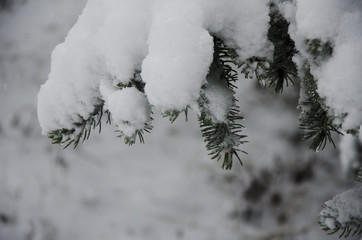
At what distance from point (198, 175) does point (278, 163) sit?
0.67 m

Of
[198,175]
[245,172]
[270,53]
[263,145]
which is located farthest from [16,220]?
[270,53]

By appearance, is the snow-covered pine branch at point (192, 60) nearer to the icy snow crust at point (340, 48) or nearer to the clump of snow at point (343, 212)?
the icy snow crust at point (340, 48)

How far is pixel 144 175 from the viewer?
2.55 m

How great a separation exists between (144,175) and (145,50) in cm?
215

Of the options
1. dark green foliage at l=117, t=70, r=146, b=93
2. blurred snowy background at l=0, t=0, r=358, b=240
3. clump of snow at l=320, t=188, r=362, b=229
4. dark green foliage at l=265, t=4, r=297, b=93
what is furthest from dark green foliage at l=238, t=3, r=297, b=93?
blurred snowy background at l=0, t=0, r=358, b=240

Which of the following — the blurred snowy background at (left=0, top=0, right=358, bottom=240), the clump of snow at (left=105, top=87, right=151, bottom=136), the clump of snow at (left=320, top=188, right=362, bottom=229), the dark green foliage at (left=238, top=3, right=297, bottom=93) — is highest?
the blurred snowy background at (left=0, top=0, right=358, bottom=240)

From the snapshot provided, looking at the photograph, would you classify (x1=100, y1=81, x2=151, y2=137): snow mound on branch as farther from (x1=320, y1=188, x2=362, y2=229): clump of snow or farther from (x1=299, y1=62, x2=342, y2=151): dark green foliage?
(x1=320, y1=188, x2=362, y2=229): clump of snow

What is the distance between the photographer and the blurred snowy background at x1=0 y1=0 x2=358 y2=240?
237 cm

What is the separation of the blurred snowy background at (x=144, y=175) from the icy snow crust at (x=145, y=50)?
1.97 m

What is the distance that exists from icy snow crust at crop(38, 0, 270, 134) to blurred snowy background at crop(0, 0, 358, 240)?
1.97 metres

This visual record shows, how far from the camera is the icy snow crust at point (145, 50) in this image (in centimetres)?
43

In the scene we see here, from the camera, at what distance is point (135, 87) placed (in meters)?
0.52

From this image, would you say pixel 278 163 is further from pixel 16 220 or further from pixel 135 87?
pixel 16 220

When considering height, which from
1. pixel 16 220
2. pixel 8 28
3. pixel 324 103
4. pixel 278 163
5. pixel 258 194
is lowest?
pixel 324 103
